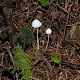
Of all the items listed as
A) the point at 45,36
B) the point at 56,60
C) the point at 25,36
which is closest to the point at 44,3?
the point at 45,36

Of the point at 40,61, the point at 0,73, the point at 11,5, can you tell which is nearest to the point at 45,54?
the point at 40,61

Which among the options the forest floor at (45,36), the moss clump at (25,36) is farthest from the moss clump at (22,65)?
the moss clump at (25,36)

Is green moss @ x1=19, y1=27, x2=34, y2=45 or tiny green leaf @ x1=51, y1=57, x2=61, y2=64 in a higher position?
green moss @ x1=19, y1=27, x2=34, y2=45

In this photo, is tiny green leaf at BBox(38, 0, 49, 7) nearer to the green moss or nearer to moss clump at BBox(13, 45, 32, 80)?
the green moss

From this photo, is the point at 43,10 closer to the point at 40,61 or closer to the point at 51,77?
the point at 40,61

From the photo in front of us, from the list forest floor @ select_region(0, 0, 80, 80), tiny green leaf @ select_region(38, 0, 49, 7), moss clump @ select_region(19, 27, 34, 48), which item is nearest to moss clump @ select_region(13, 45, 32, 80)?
forest floor @ select_region(0, 0, 80, 80)

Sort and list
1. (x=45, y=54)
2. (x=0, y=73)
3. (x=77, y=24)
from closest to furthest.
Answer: (x=0, y=73)
(x=45, y=54)
(x=77, y=24)

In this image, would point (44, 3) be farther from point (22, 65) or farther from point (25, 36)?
point (22, 65)
